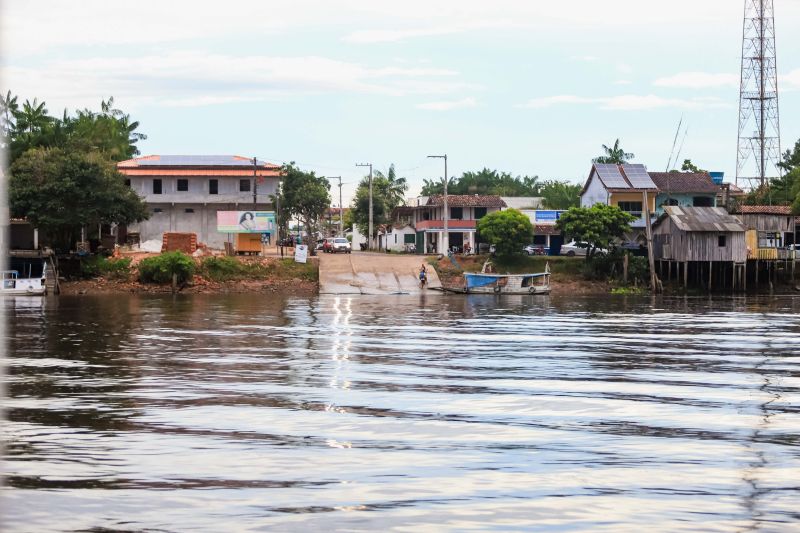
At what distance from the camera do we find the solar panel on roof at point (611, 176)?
9150 cm

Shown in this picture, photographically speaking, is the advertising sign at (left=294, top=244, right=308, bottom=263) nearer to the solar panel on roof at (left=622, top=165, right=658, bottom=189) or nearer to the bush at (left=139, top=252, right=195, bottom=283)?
the bush at (left=139, top=252, right=195, bottom=283)

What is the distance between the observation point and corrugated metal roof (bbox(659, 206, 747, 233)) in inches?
3115

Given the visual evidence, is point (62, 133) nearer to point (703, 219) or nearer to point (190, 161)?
point (190, 161)

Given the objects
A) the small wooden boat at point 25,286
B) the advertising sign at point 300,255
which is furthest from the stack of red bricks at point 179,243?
the small wooden boat at point 25,286

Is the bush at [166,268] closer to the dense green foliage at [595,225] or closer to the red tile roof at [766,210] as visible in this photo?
the dense green foliage at [595,225]

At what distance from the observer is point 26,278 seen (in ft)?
237

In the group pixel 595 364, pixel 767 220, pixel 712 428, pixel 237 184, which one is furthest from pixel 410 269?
pixel 712 428

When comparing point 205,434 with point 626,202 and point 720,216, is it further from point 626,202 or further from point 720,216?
point 626,202

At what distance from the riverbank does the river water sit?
33.5 meters

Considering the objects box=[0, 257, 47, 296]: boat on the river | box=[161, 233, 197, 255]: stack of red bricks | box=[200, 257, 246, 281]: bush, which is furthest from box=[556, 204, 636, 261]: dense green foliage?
box=[0, 257, 47, 296]: boat on the river

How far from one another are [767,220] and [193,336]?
2220 inches

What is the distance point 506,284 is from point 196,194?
29.9 meters

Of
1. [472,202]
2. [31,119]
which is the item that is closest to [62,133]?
[31,119]

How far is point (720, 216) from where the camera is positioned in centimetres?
8188
